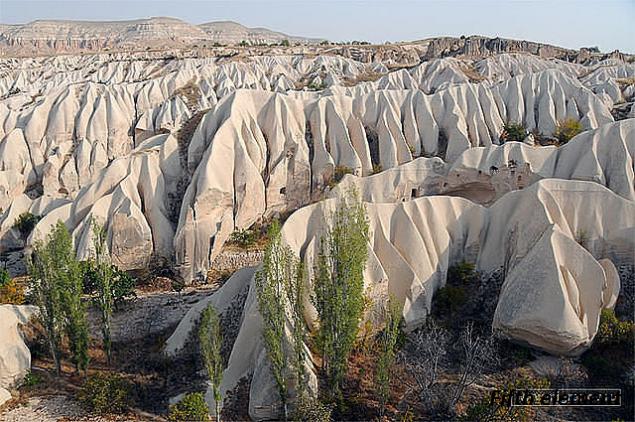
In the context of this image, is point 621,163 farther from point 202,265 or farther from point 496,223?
point 202,265

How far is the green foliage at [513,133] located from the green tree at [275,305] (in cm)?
2513

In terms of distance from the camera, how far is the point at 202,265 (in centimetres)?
2206

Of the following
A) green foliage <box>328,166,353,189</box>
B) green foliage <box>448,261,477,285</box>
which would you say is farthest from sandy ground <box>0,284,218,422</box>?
green foliage <box>448,261,477,285</box>

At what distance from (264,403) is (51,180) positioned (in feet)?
84.0

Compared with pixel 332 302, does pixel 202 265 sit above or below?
below

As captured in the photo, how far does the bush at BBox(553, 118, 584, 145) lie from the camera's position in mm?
31312

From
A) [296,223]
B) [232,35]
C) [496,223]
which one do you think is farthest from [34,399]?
[232,35]

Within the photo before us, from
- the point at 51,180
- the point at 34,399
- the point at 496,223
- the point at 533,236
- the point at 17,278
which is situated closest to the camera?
the point at 34,399

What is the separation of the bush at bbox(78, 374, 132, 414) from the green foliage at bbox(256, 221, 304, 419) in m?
4.12

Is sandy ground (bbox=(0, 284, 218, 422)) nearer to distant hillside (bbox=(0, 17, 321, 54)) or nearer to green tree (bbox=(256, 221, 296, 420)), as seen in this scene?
green tree (bbox=(256, 221, 296, 420))

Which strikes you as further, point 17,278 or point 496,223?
point 17,278

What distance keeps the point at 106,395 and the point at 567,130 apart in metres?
29.4

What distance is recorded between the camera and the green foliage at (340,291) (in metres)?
11.7

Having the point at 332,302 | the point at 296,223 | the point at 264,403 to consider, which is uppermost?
the point at 296,223
